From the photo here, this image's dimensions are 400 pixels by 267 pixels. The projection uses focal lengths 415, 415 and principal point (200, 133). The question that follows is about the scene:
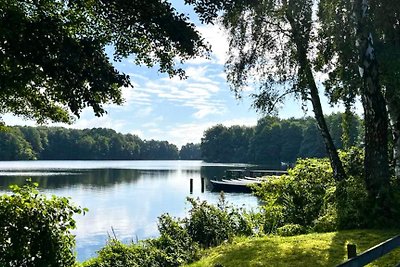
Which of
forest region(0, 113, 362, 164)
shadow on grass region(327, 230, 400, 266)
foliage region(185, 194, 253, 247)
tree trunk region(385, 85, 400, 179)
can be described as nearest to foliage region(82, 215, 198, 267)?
foliage region(185, 194, 253, 247)

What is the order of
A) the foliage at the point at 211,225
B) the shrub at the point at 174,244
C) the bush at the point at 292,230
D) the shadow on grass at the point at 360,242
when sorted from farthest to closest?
1. the foliage at the point at 211,225
2. the bush at the point at 292,230
3. the shrub at the point at 174,244
4. the shadow on grass at the point at 360,242

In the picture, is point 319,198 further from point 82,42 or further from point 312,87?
point 82,42

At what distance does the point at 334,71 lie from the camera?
1812 cm

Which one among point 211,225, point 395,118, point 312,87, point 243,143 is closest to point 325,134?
point 312,87

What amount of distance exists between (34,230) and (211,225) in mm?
7945

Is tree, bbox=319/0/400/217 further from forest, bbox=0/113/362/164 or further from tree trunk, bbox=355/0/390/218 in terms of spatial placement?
forest, bbox=0/113/362/164

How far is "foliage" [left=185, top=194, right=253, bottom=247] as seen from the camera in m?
14.7

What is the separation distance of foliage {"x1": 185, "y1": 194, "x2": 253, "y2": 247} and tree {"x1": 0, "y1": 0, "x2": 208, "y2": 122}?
558 centimetres

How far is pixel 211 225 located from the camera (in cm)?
1515

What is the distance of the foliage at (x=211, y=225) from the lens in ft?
48.4

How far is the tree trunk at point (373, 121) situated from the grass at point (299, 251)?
1764mm

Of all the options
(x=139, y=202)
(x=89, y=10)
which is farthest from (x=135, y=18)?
(x=139, y=202)

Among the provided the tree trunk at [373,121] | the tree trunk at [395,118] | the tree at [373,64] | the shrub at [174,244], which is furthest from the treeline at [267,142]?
the shrub at [174,244]

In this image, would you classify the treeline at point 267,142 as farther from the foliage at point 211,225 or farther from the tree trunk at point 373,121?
the tree trunk at point 373,121
